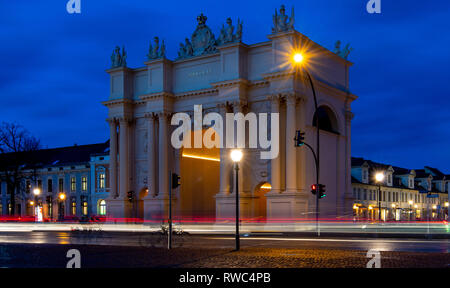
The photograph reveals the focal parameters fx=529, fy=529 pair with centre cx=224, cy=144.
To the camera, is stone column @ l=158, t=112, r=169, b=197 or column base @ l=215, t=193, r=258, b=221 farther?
stone column @ l=158, t=112, r=169, b=197

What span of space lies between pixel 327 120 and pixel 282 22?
10.8 meters

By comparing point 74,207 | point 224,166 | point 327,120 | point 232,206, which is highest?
point 327,120

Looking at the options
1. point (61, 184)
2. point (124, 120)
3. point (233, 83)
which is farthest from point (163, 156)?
point (61, 184)

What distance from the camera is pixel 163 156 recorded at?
52469mm

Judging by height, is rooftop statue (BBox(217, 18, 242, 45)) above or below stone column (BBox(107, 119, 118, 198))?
above

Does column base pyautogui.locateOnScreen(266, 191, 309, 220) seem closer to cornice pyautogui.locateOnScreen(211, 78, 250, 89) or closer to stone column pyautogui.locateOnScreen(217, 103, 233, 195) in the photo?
stone column pyautogui.locateOnScreen(217, 103, 233, 195)

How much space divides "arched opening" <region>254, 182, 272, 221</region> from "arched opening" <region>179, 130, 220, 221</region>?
6.02 metres

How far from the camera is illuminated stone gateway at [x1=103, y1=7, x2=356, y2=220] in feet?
144

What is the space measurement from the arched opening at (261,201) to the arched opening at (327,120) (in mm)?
7416

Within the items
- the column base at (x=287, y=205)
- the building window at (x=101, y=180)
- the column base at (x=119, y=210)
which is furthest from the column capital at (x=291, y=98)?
the building window at (x=101, y=180)

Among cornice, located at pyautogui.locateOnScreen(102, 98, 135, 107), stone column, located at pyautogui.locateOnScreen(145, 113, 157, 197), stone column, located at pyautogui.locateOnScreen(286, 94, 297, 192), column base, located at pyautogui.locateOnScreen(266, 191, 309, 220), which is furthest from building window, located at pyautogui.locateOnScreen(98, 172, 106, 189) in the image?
stone column, located at pyautogui.locateOnScreen(286, 94, 297, 192)

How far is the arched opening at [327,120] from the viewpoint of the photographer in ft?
159

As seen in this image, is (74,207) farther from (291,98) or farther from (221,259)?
(221,259)
